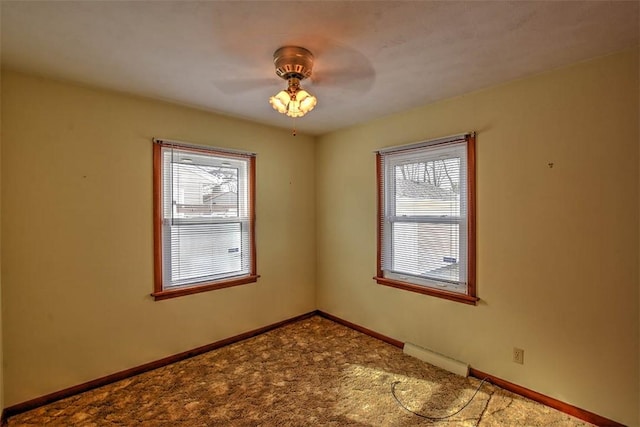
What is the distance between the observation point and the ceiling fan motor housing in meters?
1.73

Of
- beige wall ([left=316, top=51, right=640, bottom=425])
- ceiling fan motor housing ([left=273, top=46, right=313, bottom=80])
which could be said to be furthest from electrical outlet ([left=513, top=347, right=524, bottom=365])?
ceiling fan motor housing ([left=273, top=46, right=313, bottom=80])

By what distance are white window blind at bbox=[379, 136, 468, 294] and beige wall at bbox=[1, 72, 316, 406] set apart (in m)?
1.76

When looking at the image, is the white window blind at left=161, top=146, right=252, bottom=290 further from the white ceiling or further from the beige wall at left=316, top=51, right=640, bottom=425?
the beige wall at left=316, top=51, right=640, bottom=425

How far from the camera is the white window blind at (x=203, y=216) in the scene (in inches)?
108

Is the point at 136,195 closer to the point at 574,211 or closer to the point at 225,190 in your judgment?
the point at 225,190

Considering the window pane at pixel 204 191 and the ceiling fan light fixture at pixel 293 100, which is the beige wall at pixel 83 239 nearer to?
the window pane at pixel 204 191

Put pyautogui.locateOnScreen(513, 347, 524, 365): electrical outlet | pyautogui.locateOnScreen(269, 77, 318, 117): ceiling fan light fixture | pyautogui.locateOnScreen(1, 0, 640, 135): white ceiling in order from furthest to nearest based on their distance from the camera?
pyautogui.locateOnScreen(513, 347, 524, 365): electrical outlet, pyautogui.locateOnScreen(269, 77, 318, 117): ceiling fan light fixture, pyautogui.locateOnScreen(1, 0, 640, 135): white ceiling

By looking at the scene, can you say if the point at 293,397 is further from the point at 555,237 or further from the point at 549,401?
the point at 555,237

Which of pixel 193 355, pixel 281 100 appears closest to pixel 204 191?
pixel 281 100

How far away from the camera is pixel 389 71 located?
6.81 ft

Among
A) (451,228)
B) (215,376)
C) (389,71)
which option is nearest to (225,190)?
(215,376)

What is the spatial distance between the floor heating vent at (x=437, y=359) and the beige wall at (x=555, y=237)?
0.07 meters

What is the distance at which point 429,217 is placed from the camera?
9.12ft

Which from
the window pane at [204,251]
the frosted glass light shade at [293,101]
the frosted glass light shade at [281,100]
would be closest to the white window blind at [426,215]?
the frosted glass light shade at [293,101]
